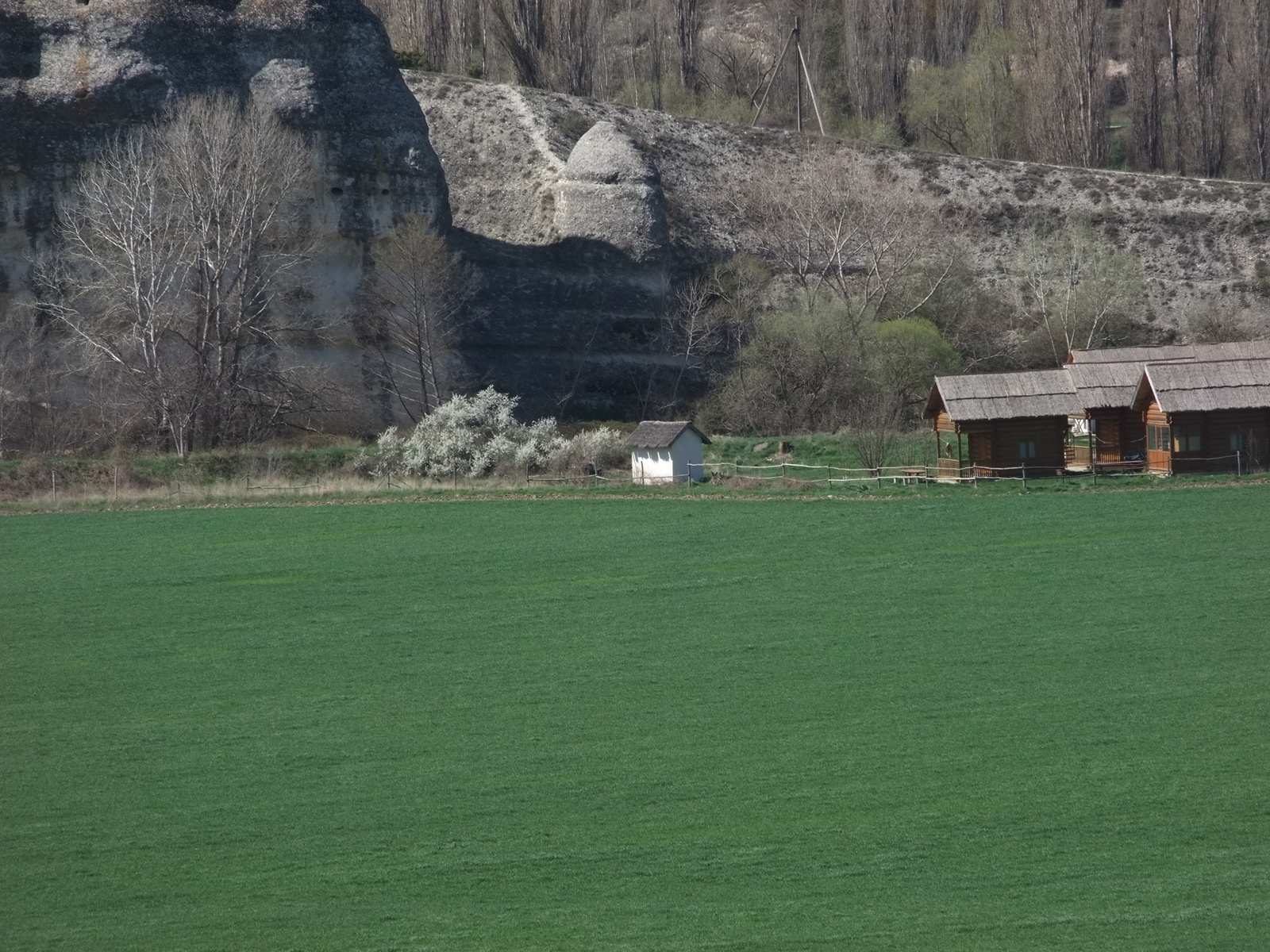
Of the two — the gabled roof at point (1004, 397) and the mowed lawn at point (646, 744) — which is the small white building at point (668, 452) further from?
the mowed lawn at point (646, 744)

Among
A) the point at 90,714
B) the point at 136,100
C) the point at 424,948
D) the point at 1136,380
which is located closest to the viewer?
the point at 424,948

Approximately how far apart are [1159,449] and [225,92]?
27.9 m

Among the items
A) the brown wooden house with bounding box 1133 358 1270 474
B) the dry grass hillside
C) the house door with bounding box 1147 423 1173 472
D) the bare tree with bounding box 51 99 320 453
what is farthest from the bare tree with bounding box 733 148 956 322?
the bare tree with bounding box 51 99 320 453

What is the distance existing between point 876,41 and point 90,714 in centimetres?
6501

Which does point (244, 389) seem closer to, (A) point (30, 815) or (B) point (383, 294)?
(B) point (383, 294)

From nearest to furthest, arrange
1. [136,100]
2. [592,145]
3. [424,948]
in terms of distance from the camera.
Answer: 1. [424,948]
2. [136,100]
3. [592,145]

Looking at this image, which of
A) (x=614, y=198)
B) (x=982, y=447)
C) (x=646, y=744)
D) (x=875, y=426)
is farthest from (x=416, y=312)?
(x=646, y=744)

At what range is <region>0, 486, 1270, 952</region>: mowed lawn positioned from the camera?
11.3 meters

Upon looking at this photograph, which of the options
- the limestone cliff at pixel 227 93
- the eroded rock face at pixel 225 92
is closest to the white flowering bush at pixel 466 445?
the limestone cliff at pixel 227 93

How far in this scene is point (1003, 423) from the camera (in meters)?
34.3

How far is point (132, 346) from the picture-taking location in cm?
4062

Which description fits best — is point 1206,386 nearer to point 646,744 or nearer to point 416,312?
point 416,312

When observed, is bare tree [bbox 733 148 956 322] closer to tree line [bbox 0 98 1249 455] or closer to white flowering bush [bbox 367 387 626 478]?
tree line [bbox 0 98 1249 455]

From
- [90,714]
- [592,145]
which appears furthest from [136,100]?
[90,714]
